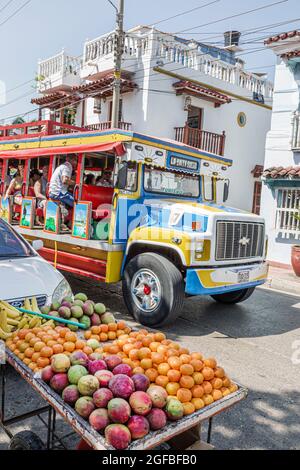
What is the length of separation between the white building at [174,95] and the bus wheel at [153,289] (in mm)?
11713

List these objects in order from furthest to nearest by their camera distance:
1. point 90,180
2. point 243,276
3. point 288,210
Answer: point 288,210 → point 90,180 → point 243,276

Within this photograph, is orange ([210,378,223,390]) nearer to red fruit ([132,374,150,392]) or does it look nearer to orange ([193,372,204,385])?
orange ([193,372,204,385])

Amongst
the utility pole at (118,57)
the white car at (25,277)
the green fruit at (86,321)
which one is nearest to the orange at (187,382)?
the green fruit at (86,321)

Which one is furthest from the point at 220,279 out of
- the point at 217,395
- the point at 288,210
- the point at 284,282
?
the point at 288,210

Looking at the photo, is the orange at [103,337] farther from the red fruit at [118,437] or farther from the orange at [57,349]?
the red fruit at [118,437]

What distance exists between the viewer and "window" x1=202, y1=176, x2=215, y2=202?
7.24 m

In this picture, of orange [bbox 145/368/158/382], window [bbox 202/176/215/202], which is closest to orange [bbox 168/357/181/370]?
orange [bbox 145/368/158/382]

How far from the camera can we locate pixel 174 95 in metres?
17.0

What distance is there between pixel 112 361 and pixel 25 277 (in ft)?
6.67

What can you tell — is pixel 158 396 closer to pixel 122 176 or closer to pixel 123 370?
pixel 123 370

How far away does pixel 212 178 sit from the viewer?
7.39 metres

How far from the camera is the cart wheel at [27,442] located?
231 centimetres
